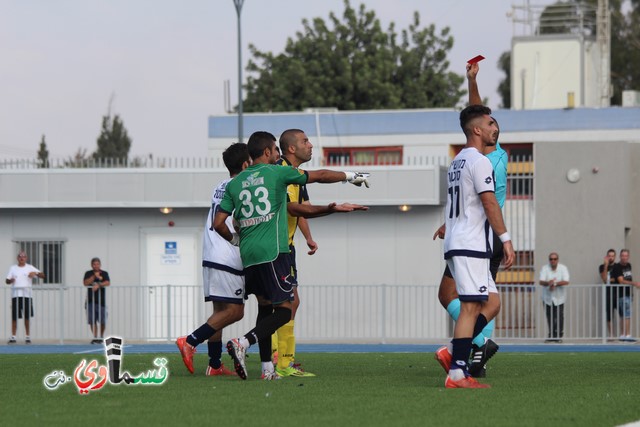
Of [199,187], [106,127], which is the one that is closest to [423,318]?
[199,187]

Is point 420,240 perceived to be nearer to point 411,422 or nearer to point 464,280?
point 464,280

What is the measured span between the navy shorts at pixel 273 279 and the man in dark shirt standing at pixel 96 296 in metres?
15.8

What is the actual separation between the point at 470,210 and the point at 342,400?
2.03 meters

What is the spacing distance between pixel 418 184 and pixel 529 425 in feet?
69.2

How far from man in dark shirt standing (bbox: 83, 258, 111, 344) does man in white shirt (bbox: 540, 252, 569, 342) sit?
28.3 ft

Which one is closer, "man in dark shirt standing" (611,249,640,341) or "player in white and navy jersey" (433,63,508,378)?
"player in white and navy jersey" (433,63,508,378)

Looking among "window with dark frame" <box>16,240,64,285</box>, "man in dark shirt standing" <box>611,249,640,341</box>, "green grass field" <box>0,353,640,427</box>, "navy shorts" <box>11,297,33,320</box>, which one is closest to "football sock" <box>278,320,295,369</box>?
"green grass field" <box>0,353,640,427</box>

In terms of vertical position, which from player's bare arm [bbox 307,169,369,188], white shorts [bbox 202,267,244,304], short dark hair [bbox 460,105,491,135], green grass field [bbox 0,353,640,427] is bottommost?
green grass field [bbox 0,353,640,427]

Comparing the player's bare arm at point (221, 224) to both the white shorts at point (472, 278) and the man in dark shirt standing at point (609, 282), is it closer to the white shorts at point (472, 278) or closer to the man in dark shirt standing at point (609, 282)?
the white shorts at point (472, 278)

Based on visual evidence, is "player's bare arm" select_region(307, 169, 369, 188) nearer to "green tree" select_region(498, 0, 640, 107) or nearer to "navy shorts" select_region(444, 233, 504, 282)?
"navy shorts" select_region(444, 233, 504, 282)

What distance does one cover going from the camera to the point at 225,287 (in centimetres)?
1170

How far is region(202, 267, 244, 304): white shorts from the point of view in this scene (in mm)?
11703

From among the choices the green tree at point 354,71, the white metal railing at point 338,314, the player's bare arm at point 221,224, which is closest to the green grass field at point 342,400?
the player's bare arm at point 221,224

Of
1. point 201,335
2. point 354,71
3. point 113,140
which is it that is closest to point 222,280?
point 201,335
